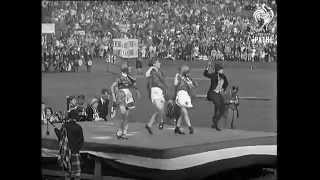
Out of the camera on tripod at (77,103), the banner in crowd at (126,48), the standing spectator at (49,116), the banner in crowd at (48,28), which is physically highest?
the banner in crowd at (48,28)

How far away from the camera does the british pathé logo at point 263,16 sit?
161 inches

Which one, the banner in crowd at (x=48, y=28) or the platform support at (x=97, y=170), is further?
the banner in crowd at (x=48, y=28)

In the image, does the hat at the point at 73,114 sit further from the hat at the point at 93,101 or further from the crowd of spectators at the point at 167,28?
the crowd of spectators at the point at 167,28

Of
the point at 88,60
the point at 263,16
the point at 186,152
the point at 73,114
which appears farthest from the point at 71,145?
the point at 263,16

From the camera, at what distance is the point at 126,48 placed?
14.0 feet

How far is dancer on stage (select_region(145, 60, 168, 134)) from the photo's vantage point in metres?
4.16

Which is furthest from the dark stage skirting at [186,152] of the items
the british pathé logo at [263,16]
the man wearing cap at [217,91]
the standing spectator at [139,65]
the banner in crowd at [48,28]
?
the banner in crowd at [48,28]

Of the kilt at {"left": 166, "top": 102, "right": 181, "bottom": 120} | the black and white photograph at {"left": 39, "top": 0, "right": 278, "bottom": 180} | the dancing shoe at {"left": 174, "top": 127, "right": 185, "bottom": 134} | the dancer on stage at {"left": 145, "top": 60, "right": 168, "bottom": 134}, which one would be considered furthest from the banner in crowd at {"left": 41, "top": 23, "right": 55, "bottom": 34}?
the dancing shoe at {"left": 174, "top": 127, "right": 185, "bottom": 134}

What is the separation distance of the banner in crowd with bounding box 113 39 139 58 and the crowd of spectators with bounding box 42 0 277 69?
32 mm

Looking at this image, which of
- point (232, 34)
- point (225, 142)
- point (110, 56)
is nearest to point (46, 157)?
point (110, 56)

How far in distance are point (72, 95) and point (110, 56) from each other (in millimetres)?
405

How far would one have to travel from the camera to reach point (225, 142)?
160 inches

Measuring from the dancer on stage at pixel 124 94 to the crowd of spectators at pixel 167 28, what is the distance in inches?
7.8
